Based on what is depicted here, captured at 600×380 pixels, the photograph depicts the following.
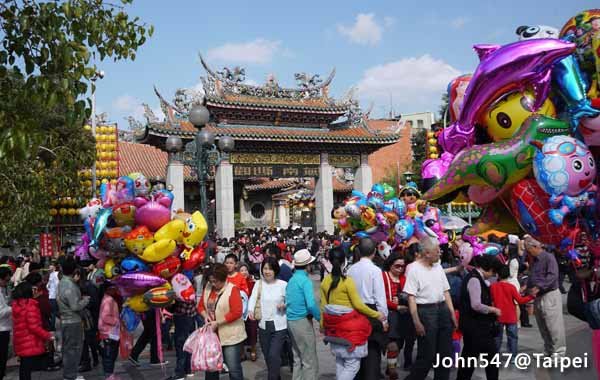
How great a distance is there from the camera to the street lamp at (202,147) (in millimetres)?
10383

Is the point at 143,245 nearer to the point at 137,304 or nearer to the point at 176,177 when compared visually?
the point at 137,304

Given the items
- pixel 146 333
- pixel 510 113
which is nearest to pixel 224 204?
pixel 510 113

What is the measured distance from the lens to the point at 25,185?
10797mm

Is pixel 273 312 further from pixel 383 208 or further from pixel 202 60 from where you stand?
pixel 202 60

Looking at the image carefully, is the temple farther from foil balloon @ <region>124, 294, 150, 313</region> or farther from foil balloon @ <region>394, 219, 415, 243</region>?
foil balloon @ <region>124, 294, 150, 313</region>

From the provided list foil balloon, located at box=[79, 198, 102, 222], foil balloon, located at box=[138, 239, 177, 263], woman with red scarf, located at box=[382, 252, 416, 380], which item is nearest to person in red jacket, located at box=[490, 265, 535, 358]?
woman with red scarf, located at box=[382, 252, 416, 380]

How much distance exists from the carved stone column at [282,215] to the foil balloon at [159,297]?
29.4m

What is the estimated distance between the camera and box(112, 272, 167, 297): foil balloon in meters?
7.11

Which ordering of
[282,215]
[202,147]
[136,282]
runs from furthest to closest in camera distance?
[282,215], [202,147], [136,282]

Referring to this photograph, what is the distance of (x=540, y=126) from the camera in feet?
31.9

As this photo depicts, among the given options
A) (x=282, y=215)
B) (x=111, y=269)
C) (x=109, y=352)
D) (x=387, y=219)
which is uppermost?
(x=282, y=215)

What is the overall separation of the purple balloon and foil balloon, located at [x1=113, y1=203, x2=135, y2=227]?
244 inches

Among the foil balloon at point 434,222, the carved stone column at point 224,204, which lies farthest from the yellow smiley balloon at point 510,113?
the carved stone column at point 224,204

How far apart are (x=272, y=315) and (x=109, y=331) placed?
2196 mm
